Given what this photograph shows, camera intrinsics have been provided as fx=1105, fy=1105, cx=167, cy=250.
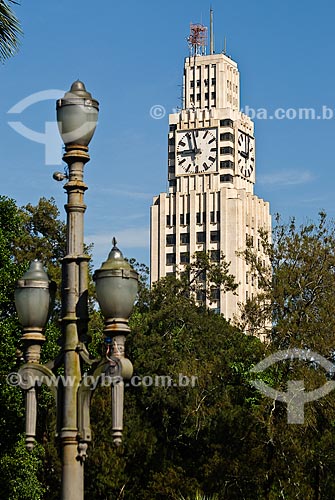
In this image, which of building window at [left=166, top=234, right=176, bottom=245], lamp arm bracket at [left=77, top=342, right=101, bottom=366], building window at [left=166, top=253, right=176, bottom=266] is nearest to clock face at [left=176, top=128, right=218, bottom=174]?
building window at [left=166, top=234, right=176, bottom=245]

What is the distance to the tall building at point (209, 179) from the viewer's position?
97062 millimetres

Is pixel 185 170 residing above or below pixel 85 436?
above

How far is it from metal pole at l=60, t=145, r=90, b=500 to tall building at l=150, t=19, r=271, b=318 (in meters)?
84.2

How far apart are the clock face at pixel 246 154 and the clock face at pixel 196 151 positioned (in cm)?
269

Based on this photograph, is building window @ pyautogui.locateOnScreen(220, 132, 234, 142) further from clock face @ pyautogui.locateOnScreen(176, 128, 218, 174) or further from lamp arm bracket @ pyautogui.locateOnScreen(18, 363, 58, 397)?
lamp arm bracket @ pyautogui.locateOnScreen(18, 363, 58, 397)

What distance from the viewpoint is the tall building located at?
97062 mm

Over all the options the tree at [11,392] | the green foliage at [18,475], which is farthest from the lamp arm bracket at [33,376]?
the green foliage at [18,475]

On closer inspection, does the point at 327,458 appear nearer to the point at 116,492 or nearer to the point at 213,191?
the point at 116,492

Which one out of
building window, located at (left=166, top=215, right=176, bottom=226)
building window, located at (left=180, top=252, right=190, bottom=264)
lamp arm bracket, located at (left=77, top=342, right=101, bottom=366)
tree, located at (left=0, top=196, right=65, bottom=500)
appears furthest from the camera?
building window, located at (left=166, top=215, right=176, bottom=226)

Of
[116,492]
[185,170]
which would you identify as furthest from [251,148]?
[116,492]

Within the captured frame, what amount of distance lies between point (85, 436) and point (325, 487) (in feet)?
68.3

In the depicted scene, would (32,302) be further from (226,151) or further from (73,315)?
(226,151)

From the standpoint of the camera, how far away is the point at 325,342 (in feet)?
90.4

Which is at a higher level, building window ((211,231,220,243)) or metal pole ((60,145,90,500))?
building window ((211,231,220,243))
